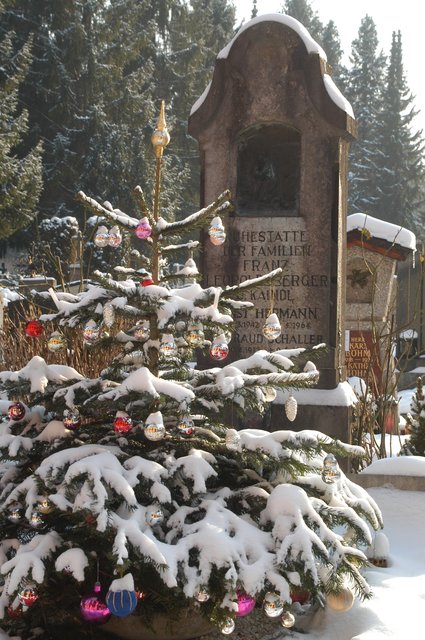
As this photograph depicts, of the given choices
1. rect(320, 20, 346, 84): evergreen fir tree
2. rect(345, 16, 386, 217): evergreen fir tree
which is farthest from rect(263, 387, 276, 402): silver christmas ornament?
rect(320, 20, 346, 84): evergreen fir tree

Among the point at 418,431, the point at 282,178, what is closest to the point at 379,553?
the point at 418,431

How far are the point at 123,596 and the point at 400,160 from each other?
48.4m

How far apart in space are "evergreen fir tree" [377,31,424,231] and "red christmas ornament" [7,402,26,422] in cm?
4515

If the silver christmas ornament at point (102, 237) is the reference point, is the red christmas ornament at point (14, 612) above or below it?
below

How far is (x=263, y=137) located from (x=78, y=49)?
23285mm

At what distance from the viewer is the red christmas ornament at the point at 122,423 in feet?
11.0

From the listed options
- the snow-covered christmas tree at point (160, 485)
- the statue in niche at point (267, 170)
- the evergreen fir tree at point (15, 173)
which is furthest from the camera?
the evergreen fir tree at point (15, 173)

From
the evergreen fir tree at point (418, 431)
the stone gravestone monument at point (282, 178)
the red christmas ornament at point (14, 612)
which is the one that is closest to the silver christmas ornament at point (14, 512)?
the red christmas ornament at point (14, 612)

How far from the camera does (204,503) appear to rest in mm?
3332

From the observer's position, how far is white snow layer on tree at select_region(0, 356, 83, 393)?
3428 millimetres

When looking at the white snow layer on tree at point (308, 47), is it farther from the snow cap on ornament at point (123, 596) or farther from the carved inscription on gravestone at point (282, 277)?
the snow cap on ornament at point (123, 596)

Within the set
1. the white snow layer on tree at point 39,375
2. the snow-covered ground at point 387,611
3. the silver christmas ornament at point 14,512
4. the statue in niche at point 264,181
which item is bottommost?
the snow-covered ground at point 387,611

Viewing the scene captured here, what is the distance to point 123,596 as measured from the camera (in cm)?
290

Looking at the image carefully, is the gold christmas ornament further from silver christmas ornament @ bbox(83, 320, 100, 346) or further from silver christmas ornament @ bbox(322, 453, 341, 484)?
silver christmas ornament @ bbox(83, 320, 100, 346)
